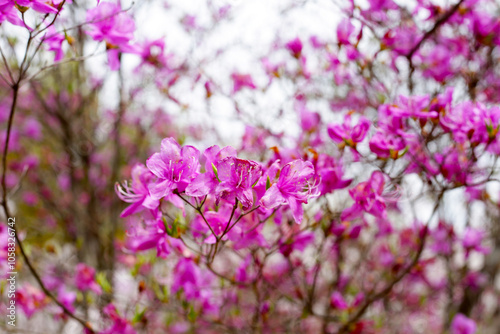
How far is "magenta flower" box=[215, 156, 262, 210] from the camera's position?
121 cm

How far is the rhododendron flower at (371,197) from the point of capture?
1610 millimetres

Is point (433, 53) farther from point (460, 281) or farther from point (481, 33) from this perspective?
point (460, 281)

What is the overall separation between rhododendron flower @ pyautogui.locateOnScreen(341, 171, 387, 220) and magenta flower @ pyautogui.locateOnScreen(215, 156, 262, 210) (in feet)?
1.90

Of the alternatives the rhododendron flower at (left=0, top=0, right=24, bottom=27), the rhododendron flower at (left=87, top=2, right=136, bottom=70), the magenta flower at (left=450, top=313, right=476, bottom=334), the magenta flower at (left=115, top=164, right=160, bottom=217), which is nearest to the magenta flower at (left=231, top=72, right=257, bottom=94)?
the rhododendron flower at (left=87, top=2, right=136, bottom=70)

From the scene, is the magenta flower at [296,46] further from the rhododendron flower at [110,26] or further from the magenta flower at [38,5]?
the magenta flower at [38,5]

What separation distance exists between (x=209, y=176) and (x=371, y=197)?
700mm

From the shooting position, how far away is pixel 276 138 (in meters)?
2.81

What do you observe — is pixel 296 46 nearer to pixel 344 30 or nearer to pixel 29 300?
pixel 344 30

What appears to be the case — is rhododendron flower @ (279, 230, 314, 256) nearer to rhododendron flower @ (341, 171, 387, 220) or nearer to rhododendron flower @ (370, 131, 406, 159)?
rhododendron flower @ (341, 171, 387, 220)

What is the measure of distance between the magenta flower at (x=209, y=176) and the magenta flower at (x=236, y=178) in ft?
0.08

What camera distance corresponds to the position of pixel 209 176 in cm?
124

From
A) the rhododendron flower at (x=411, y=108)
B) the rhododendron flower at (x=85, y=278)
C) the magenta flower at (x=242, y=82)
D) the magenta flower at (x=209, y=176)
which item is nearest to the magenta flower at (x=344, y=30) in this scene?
the rhododendron flower at (x=411, y=108)

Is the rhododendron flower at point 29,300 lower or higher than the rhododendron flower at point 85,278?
lower

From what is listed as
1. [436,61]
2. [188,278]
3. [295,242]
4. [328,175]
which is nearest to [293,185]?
[328,175]
